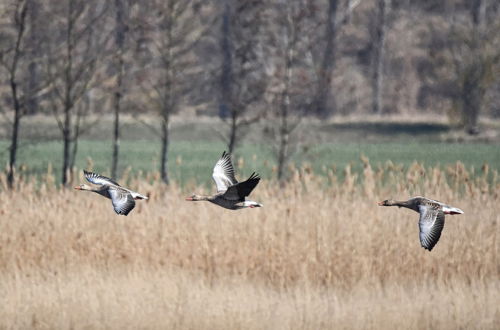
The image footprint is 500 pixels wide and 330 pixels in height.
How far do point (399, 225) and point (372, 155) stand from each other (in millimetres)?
28518

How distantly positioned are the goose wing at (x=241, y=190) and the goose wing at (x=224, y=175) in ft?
0.53

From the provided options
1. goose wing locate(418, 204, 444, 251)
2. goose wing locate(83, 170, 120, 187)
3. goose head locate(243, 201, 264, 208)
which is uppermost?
goose wing locate(83, 170, 120, 187)

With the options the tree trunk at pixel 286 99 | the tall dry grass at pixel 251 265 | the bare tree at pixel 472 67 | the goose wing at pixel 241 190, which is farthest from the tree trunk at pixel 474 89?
the goose wing at pixel 241 190

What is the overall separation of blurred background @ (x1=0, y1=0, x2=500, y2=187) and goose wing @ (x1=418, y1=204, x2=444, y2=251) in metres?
3.22

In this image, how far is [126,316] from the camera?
1495cm

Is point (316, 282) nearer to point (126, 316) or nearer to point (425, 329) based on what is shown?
point (425, 329)

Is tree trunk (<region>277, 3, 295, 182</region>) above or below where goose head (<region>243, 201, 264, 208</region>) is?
above

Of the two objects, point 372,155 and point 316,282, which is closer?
point 316,282

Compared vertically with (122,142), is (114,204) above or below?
below

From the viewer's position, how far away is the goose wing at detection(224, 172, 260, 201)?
7.78 meters

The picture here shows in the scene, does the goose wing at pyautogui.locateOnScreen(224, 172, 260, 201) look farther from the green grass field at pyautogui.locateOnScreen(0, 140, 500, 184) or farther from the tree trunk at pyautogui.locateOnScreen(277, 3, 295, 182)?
the green grass field at pyautogui.locateOnScreen(0, 140, 500, 184)

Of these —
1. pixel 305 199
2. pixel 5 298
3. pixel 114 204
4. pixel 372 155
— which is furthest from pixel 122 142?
pixel 114 204

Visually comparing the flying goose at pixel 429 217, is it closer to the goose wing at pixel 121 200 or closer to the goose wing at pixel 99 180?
the goose wing at pixel 121 200

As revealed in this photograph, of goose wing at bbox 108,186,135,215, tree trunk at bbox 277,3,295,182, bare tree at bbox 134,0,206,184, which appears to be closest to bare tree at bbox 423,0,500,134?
bare tree at bbox 134,0,206,184
